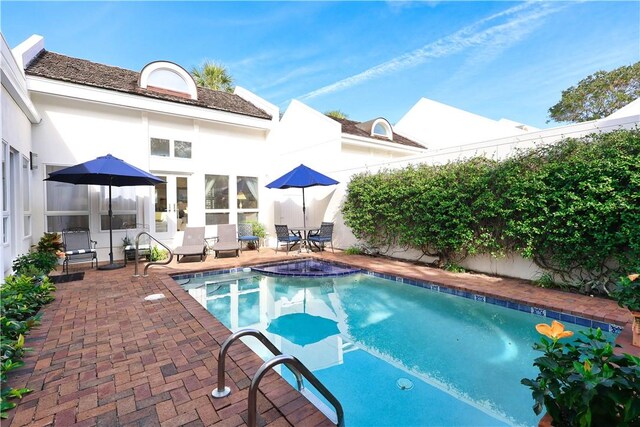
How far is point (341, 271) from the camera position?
8.61 m

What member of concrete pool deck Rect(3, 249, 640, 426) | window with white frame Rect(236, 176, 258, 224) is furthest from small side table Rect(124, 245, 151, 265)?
window with white frame Rect(236, 176, 258, 224)

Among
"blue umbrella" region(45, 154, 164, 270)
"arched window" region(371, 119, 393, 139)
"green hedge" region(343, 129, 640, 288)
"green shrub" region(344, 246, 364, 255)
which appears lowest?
"green shrub" region(344, 246, 364, 255)

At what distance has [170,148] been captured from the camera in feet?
35.5

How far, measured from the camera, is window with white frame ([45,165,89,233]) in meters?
8.80

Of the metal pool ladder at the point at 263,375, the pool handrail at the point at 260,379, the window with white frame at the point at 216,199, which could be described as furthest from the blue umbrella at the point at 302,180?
the pool handrail at the point at 260,379

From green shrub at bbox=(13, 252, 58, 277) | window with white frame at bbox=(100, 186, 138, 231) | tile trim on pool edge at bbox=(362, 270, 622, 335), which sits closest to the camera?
tile trim on pool edge at bbox=(362, 270, 622, 335)

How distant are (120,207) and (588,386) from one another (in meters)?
11.5

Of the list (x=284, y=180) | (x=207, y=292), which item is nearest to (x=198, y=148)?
(x=284, y=180)

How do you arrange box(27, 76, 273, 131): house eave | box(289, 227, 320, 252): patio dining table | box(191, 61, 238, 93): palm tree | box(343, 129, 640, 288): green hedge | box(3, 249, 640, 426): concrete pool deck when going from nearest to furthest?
box(3, 249, 640, 426): concrete pool deck → box(343, 129, 640, 288): green hedge → box(27, 76, 273, 131): house eave → box(289, 227, 320, 252): patio dining table → box(191, 61, 238, 93): palm tree

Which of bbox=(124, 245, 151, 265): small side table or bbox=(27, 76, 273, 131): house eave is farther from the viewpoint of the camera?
bbox=(124, 245, 151, 265): small side table

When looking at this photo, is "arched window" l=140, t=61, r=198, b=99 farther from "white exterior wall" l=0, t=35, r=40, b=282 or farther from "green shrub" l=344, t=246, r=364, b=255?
"green shrub" l=344, t=246, r=364, b=255

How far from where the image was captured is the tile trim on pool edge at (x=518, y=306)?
4684 millimetres

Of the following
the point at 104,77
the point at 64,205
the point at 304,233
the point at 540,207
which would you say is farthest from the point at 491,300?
the point at 104,77

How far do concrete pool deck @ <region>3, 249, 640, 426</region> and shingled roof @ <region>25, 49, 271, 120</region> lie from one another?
256 inches
